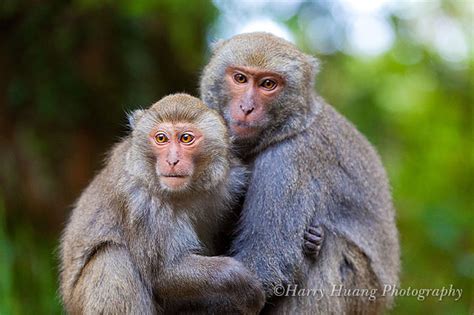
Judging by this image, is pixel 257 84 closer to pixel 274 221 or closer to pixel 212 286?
pixel 274 221

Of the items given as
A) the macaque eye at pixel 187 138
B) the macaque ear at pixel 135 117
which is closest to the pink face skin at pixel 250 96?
the macaque eye at pixel 187 138

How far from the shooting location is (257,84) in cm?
769

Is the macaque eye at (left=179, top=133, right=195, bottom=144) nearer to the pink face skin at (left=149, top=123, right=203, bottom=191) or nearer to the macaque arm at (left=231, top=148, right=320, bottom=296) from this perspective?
Answer: the pink face skin at (left=149, top=123, right=203, bottom=191)

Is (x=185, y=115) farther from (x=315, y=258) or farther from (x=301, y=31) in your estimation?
(x=301, y=31)

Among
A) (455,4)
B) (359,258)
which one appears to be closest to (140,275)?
(359,258)

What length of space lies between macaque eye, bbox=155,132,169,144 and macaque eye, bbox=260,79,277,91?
4.01 feet

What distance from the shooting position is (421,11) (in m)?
16.4

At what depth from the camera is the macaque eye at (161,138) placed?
711 centimetres

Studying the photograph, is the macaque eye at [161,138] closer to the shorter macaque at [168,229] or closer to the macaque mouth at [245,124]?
the shorter macaque at [168,229]

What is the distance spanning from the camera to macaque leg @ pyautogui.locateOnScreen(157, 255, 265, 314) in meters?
6.92

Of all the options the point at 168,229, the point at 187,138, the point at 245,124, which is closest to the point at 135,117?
the point at 187,138

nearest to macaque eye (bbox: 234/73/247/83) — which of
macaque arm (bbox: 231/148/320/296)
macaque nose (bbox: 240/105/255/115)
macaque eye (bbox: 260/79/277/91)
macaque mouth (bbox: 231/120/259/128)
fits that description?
macaque eye (bbox: 260/79/277/91)

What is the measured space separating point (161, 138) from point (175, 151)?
25cm

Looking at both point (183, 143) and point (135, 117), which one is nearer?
point (183, 143)
